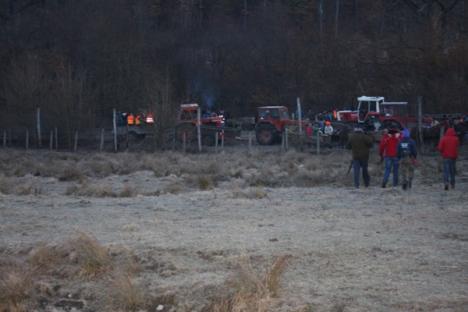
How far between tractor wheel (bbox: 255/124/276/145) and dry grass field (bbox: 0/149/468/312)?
21229 millimetres

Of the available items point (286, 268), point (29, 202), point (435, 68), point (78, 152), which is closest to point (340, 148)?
point (435, 68)

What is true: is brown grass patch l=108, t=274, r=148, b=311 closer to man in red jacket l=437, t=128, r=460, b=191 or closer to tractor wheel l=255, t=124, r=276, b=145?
man in red jacket l=437, t=128, r=460, b=191

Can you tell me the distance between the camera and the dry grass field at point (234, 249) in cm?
905

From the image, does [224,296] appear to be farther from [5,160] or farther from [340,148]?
[340,148]

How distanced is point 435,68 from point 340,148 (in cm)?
886

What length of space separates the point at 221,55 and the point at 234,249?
51294 millimetres

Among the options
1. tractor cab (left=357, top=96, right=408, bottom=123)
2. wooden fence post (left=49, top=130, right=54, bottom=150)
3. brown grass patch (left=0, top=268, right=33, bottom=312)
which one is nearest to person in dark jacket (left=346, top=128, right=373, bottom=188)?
brown grass patch (left=0, top=268, right=33, bottom=312)

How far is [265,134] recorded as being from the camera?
41.8 meters

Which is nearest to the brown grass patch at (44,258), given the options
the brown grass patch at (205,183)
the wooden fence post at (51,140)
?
the brown grass patch at (205,183)

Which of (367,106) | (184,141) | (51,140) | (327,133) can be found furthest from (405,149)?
(51,140)

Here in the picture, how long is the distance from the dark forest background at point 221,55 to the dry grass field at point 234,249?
880 inches

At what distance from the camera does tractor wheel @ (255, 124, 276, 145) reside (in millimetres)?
41625

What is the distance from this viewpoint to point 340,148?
120 ft

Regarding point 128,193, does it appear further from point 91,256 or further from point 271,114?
point 271,114
